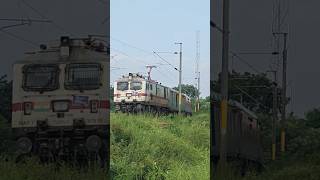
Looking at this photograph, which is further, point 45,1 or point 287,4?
point 287,4

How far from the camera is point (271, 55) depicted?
592 centimetres

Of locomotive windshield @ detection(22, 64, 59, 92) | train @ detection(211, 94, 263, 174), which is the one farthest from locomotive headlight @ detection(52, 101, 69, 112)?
train @ detection(211, 94, 263, 174)

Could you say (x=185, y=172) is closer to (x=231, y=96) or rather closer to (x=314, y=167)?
(x=231, y=96)

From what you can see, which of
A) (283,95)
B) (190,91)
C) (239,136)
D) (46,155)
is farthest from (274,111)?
(46,155)

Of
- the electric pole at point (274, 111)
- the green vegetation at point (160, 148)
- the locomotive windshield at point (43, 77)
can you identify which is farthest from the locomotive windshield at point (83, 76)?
the electric pole at point (274, 111)

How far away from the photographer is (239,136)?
559cm

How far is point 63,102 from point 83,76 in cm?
32

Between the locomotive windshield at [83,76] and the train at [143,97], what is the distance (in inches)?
17.8

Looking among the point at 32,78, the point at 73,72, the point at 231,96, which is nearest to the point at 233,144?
the point at 231,96

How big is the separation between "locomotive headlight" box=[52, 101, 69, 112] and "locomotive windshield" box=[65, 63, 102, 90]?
164 millimetres

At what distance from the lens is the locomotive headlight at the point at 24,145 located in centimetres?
517

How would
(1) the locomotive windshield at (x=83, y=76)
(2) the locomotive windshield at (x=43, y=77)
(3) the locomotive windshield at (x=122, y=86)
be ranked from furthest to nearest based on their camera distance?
(2) the locomotive windshield at (x=43, y=77) → (1) the locomotive windshield at (x=83, y=76) → (3) the locomotive windshield at (x=122, y=86)

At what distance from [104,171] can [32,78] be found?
1.17 metres

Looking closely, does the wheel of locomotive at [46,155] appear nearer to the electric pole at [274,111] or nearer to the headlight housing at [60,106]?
the headlight housing at [60,106]
